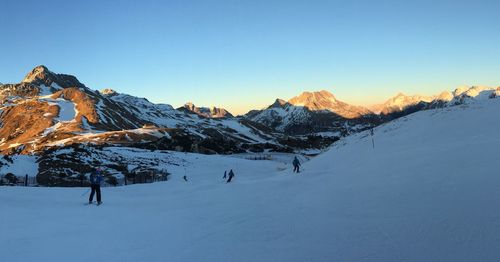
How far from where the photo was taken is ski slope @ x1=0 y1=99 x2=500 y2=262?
10258 millimetres

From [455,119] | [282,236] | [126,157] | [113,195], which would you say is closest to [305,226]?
[282,236]

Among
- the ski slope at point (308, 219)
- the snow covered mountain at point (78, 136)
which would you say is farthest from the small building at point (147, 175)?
the ski slope at point (308, 219)

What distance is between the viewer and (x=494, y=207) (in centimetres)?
1052

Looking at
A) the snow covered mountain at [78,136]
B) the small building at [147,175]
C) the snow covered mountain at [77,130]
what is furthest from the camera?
the snow covered mountain at [77,130]

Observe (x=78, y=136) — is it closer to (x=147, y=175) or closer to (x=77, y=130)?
(x=77, y=130)

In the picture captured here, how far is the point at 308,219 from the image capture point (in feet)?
47.6

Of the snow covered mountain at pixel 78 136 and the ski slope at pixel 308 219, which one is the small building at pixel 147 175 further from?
the ski slope at pixel 308 219

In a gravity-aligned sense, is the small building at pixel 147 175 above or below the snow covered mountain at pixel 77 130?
below

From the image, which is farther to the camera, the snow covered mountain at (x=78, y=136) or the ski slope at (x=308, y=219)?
the snow covered mountain at (x=78, y=136)

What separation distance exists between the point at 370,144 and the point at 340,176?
12.4 meters

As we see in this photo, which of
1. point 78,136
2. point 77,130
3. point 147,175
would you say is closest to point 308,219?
point 147,175

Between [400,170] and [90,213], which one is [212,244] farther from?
[400,170]

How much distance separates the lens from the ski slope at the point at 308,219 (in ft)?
33.7

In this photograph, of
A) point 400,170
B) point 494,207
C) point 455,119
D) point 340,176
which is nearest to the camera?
point 494,207
